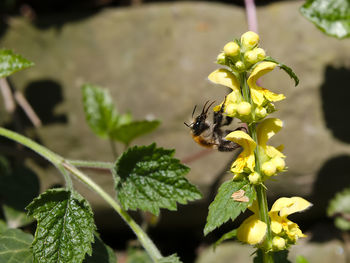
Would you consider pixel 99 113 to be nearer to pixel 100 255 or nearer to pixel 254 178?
pixel 100 255

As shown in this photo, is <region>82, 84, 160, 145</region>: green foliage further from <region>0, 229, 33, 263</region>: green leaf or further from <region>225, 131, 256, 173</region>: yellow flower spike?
<region>225, 131, 256, 173</region>: yellow flower spike

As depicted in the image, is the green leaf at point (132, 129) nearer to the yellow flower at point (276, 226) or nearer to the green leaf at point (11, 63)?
the green leaf at point (11, 63)

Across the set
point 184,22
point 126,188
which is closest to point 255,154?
point 126,188

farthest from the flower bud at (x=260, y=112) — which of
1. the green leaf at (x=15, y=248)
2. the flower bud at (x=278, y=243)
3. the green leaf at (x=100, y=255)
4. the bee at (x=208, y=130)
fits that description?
the green leaf at (x=15, y=248)

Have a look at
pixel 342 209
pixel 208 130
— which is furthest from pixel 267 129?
pixel 342 209

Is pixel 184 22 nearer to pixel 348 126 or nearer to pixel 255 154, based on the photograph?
pixel 348 126

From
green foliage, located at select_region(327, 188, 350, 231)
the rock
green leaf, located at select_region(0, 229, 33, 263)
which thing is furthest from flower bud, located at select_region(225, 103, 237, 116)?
green foliage, located at select_region(327, 188, 350, 231)
